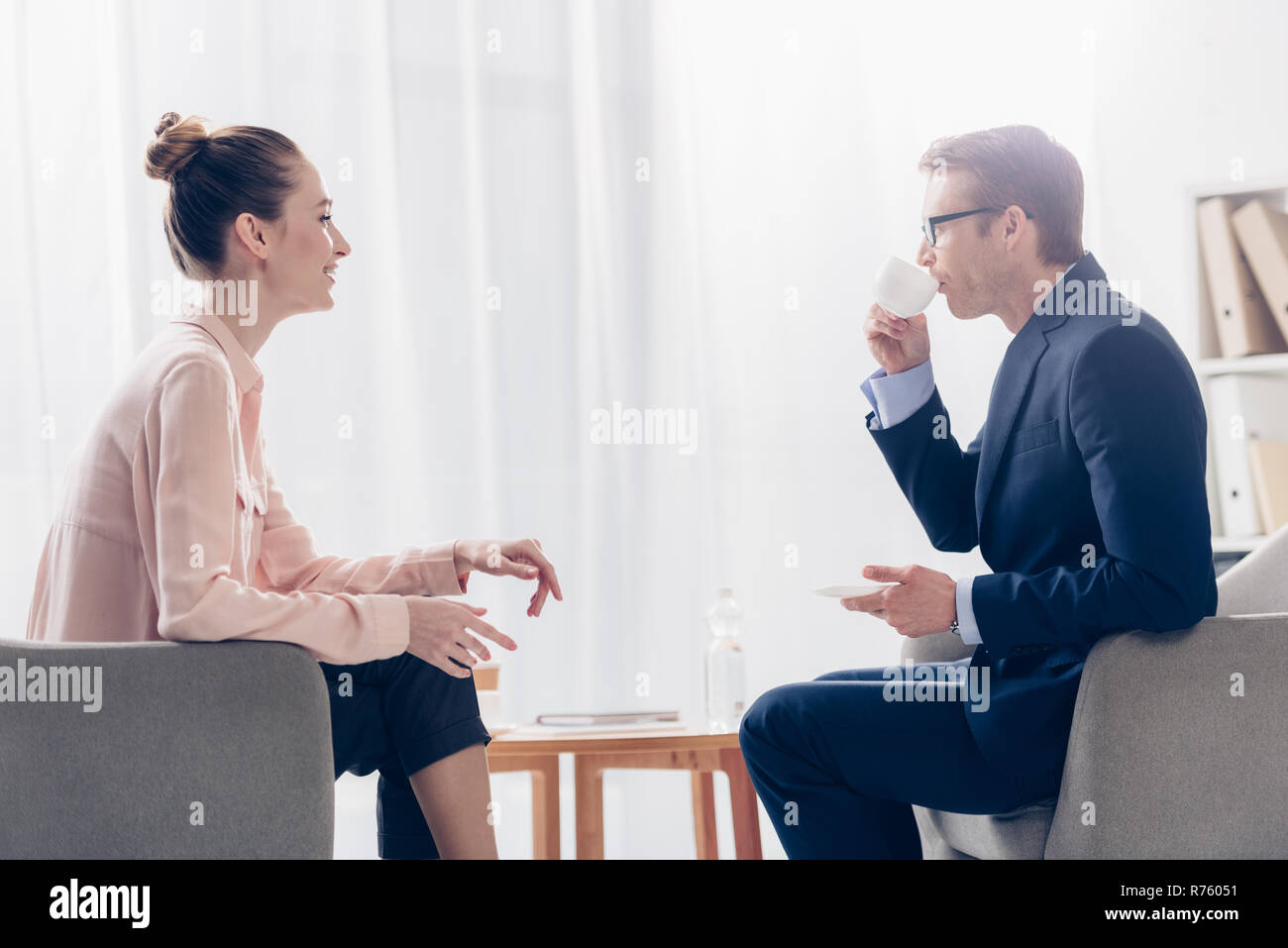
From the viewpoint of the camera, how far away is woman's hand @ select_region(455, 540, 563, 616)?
4.89 ft

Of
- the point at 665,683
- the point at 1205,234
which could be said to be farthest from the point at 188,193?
the point at 1205,234

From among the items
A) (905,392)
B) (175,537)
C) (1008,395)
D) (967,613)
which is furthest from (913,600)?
(175,537)

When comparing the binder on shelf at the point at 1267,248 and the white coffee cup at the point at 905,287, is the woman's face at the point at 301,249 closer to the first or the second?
the white coffee cup at the point at 905,287

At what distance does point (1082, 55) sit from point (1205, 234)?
682 millimetres

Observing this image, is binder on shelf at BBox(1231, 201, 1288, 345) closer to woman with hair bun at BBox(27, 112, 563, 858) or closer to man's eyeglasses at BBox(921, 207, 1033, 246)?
man's eyeglasses at BBox(921, 207, 1033, 246)

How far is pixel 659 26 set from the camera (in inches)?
106

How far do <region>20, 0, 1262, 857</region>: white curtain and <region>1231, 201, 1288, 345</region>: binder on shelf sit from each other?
1.70 ft

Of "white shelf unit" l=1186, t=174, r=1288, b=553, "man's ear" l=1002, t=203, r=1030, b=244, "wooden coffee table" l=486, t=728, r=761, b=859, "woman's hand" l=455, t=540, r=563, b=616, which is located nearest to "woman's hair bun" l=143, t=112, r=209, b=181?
"woman's hand" l=455, t=540, r=563, b=616

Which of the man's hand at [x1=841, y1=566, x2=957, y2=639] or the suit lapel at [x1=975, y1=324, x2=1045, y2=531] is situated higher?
→ the suit lapel at [x1=975, y1=324, x2=1045, y2=531]

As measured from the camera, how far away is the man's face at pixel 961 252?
4.77 ft

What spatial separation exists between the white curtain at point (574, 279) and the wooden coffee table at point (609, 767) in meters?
0.52

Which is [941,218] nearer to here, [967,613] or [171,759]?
[967,613]
